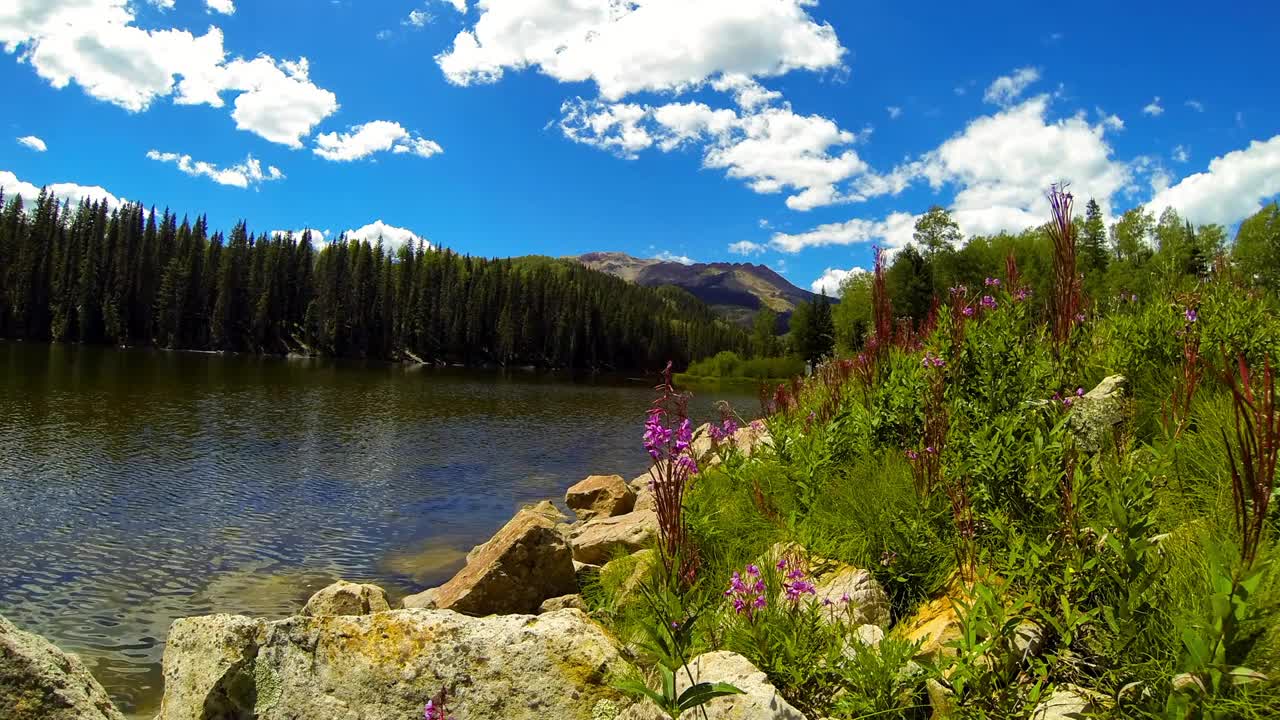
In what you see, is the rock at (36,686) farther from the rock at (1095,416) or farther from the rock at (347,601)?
the rock at (1095,416)

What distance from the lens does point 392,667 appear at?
451 centimetres

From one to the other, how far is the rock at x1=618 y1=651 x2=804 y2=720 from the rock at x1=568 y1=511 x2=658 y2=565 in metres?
5.81

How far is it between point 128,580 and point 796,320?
341 feet

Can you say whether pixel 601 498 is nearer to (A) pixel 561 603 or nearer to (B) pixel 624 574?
(A) pixel 561 603

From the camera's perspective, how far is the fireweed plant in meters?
2.83

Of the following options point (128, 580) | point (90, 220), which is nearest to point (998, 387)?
point (128, 580)

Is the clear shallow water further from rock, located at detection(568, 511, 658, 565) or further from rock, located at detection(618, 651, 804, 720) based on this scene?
rock, located at detection(618, 651, 804, 720)

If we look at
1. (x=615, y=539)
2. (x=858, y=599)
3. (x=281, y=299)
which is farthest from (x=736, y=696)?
(x=281, y=299)

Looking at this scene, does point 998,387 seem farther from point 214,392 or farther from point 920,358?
point 214,392

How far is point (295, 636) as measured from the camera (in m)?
4.80

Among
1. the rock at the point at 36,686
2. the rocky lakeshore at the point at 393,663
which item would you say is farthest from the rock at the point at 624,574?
the rock at the point at 36,686

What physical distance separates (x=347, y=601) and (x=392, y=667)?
4.27 metres

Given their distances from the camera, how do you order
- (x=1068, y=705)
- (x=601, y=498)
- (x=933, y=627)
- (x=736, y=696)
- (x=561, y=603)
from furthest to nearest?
(x=601, y=498) → (x=561, y=603) → (x=933, y=627) → (x=736, y=696) → (x=1068, y=705)

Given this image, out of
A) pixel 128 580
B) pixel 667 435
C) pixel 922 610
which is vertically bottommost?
pixel 128 580
